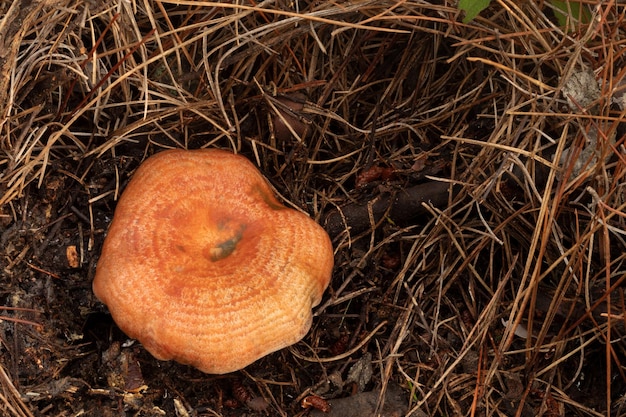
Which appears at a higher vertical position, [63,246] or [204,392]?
[63,246]

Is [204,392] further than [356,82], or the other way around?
[356,82]

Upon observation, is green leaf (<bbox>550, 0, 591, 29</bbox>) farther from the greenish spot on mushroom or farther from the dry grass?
the greenish spot on mushroom

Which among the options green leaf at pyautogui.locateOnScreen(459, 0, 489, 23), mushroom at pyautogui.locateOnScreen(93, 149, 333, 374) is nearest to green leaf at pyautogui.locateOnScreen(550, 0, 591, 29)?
green leaf at pyautogui.locateOnScreen(459, 0, 489, 23)

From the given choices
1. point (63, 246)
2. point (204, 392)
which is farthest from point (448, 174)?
point (63, 246)

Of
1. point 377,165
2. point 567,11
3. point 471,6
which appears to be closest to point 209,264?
point 377,165

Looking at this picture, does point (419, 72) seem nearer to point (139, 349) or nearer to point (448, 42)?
point (448, 42)

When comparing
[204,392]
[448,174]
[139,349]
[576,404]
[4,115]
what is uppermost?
[4,115]

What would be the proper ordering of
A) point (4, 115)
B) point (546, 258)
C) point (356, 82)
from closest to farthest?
point (4, 115) < point (546, 258) < point (356, 82)
